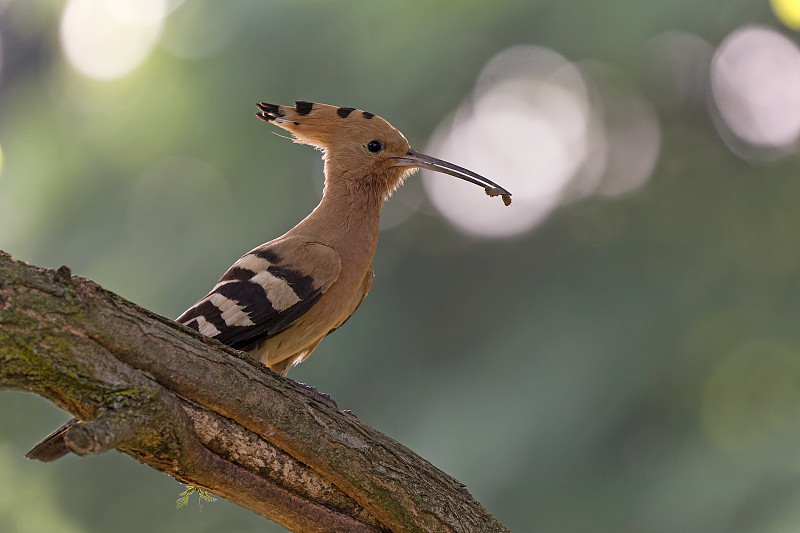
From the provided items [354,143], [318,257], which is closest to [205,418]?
[318,257]

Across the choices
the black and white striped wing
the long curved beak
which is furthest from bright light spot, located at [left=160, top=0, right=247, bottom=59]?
the black and white striped wing

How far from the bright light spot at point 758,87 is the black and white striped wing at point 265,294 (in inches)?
119

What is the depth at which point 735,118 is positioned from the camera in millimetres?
4457

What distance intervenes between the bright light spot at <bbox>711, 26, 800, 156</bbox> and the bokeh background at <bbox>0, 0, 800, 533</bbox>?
0.01 m

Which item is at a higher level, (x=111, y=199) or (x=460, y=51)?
(x=460, y=51)

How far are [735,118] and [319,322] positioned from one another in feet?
10.3

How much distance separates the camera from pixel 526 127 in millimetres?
4750

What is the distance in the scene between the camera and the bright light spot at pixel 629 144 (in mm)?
4672

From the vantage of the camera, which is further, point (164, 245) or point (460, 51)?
point (460, 51)

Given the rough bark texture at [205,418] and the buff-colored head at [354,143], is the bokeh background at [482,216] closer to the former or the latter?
the buff-colored head at [354,143]

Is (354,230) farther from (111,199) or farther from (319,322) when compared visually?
(111,199)

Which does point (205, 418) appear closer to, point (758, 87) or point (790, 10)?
point (790, 10)

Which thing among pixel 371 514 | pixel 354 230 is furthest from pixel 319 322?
pixel 371 514

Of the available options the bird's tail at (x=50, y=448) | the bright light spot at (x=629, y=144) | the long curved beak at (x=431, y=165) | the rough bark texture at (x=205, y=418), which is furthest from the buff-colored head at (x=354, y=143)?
the bright light spot at (x=629, y=144)
